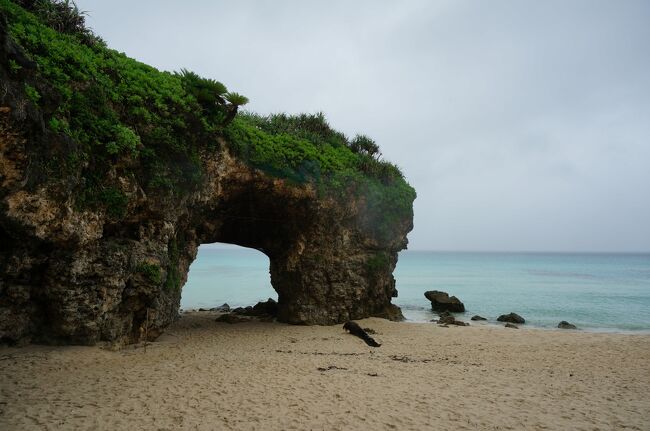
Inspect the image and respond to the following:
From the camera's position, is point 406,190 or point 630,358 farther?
point 406,190

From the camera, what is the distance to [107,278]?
10648 millimetres

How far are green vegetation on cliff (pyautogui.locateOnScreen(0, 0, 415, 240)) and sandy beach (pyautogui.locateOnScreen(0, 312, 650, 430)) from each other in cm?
457

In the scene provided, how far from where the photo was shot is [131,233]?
12.0m

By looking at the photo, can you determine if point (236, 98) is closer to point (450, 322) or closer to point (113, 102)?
point (113, 102)

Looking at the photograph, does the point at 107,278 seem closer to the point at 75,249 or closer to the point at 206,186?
the point at 75,249

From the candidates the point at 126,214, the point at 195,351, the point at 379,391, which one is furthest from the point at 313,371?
the point at 126,214

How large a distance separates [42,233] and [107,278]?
2.15m

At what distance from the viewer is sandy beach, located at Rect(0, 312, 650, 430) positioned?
7.36 m

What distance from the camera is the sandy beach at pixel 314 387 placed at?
7355mm

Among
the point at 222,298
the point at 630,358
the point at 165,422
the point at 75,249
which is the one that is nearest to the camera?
the point at 165,422

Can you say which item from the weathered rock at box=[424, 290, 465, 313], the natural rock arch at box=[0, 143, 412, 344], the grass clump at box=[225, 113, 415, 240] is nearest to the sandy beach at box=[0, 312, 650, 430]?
the natural rock arch at box=[0, 143, 412, 344]

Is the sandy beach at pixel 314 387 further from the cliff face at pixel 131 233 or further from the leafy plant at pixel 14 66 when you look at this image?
the leafy plant at pixel 14 66

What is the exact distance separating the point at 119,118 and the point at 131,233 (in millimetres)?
3657

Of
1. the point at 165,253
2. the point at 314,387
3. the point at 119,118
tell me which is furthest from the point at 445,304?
the point at 119,118
